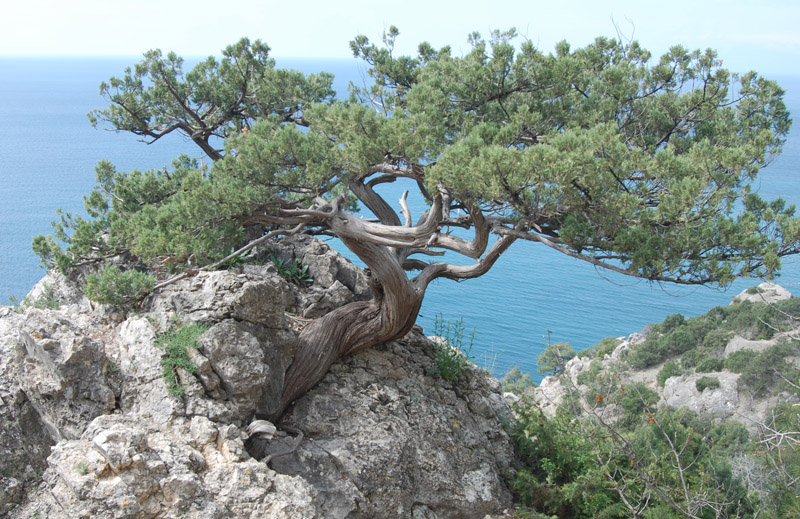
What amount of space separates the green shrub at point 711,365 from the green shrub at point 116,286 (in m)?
21.0

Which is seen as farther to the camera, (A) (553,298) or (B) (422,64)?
(A) (553,298)

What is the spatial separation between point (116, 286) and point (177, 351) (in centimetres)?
79

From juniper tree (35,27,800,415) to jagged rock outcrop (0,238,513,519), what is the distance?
397 millimetres

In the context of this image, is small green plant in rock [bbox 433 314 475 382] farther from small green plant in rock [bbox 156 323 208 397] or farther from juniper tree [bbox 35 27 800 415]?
small green plant in rock [bbox 156 323 208 397]

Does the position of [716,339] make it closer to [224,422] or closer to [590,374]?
[590,374]

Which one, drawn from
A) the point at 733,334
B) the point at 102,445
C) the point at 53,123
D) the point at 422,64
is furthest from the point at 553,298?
the point at 53,123

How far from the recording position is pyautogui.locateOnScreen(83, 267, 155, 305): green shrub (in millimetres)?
4914

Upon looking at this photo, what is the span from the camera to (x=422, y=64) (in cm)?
721

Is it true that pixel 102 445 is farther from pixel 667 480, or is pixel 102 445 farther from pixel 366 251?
pixel 667 480

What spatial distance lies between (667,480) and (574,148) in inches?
143

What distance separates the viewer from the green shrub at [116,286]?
4.91 meters

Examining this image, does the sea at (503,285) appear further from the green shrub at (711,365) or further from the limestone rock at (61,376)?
the limestone rock at (61,376)

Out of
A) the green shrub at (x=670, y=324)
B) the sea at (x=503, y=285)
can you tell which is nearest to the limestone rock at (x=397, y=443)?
the sea at (x=503, y=285)

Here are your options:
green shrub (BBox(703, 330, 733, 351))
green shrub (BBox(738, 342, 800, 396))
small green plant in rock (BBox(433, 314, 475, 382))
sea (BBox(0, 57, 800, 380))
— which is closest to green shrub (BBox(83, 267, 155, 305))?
small green plant in rock (BBox(433, 314, 475, 382))
